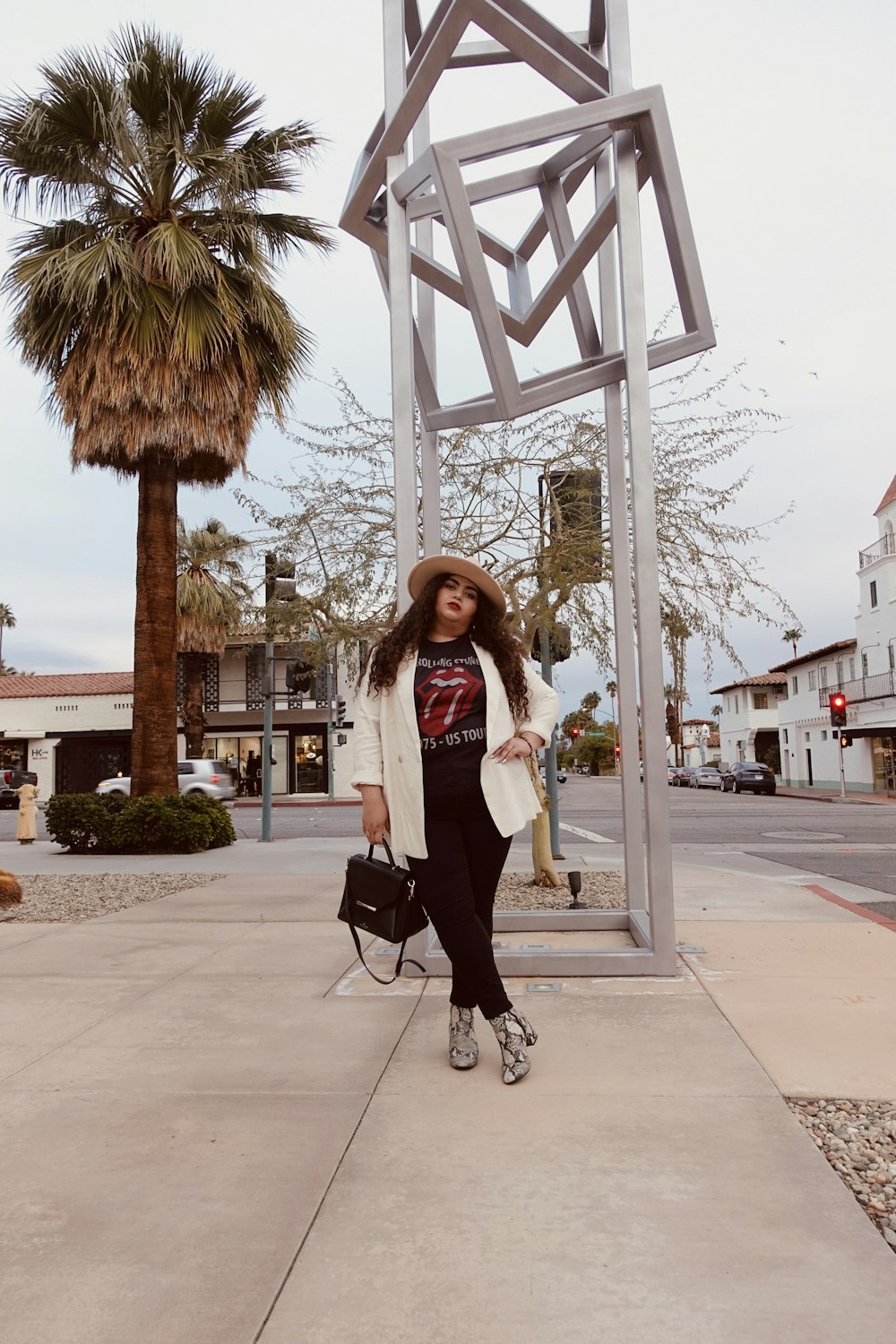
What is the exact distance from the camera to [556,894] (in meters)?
8.20

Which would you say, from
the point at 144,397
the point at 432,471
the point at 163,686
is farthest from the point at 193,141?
the point at 432,471

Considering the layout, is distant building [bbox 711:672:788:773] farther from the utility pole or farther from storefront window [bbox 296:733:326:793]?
the utility pole

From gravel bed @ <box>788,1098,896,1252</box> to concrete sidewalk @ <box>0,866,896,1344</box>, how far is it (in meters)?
0.06

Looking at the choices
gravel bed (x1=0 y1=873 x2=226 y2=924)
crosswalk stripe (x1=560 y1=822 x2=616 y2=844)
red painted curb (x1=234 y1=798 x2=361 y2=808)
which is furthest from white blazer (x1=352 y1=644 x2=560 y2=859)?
red painted curb (x1=234 y1=798 x2=361 y2=808)

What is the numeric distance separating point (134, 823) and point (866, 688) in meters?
36.8

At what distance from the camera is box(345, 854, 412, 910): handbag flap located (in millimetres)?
3566

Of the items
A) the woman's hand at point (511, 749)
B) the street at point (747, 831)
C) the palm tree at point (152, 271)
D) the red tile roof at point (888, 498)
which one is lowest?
the street at point (747, 831)

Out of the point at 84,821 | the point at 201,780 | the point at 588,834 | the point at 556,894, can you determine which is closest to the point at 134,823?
the point at 84,821

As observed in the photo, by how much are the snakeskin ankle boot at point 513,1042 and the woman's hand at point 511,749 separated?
891 mm

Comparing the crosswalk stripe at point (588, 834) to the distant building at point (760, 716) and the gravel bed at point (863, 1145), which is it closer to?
the gravel bed at point (863, 1145)

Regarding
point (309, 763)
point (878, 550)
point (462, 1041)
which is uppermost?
point (878, 550)

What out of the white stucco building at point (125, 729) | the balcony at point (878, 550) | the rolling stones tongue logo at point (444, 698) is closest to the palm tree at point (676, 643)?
the rolling stones tongue logo at point (444, 698)

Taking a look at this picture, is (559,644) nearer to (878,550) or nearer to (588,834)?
(588,834)

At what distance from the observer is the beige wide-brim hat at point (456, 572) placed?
3738 mm
